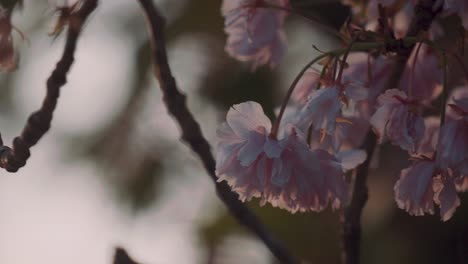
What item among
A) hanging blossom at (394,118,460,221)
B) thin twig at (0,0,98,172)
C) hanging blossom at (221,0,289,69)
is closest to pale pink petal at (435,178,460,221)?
hanging blossom at (394,118,460,221)

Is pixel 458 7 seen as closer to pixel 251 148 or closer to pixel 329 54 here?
pixel 329 54

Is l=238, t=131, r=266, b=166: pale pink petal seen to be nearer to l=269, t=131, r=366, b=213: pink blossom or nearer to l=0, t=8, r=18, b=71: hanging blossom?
l=269, t=131, r=366, b=213: pink blossom

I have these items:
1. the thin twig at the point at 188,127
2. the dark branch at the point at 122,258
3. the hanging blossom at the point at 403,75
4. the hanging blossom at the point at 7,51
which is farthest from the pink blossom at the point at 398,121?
the hanging blossom at the point at 7,51

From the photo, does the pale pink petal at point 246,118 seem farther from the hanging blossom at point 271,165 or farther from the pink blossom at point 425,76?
the pink blossom at point 425,76

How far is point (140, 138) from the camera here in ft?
10.1

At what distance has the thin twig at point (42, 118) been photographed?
4.69ft

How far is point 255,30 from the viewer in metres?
1.66

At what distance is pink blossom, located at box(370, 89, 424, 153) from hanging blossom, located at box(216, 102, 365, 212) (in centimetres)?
7

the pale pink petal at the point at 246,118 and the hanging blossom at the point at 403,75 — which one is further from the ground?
the pale pink petal at the point at 246,118

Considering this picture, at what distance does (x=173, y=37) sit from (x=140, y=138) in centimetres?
33

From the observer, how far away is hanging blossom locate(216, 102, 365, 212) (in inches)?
54.2

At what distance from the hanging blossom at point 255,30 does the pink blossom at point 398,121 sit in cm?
26

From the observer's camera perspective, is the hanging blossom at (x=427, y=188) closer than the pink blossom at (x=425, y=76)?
Yes

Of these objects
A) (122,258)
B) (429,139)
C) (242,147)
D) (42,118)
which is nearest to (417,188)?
(429,139)
